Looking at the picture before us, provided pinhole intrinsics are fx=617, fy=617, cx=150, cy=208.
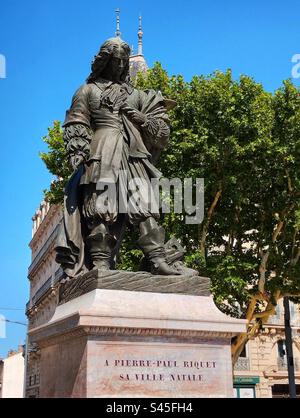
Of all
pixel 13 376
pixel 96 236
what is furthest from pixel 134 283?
pixel 13 376

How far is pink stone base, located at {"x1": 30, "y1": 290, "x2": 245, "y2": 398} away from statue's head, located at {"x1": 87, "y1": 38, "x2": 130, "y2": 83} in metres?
3.06

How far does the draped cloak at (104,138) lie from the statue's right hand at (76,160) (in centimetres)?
11

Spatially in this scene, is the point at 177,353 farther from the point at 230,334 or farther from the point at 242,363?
the point at 242,363

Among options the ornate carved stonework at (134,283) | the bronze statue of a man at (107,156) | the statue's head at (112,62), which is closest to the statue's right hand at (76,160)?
the bronze statue of a man at (107,156)

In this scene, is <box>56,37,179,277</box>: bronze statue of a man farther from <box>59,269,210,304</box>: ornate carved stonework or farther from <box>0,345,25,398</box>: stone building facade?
<box>0,345,25,398</box>: stone building facade

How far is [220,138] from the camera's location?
20.6m

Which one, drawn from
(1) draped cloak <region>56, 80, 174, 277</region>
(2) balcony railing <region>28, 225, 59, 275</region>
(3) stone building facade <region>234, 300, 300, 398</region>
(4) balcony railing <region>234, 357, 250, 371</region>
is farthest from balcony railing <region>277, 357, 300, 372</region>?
(1) draped cloak <region>56, 80, 174, 277</region>

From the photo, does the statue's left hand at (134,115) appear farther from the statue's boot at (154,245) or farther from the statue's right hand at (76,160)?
the statue's boot at (154,245)

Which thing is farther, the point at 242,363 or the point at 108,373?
the point at 242,363

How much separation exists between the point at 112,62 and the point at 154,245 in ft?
8.27

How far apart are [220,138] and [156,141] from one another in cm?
1279

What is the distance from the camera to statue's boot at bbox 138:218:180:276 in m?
7.34
